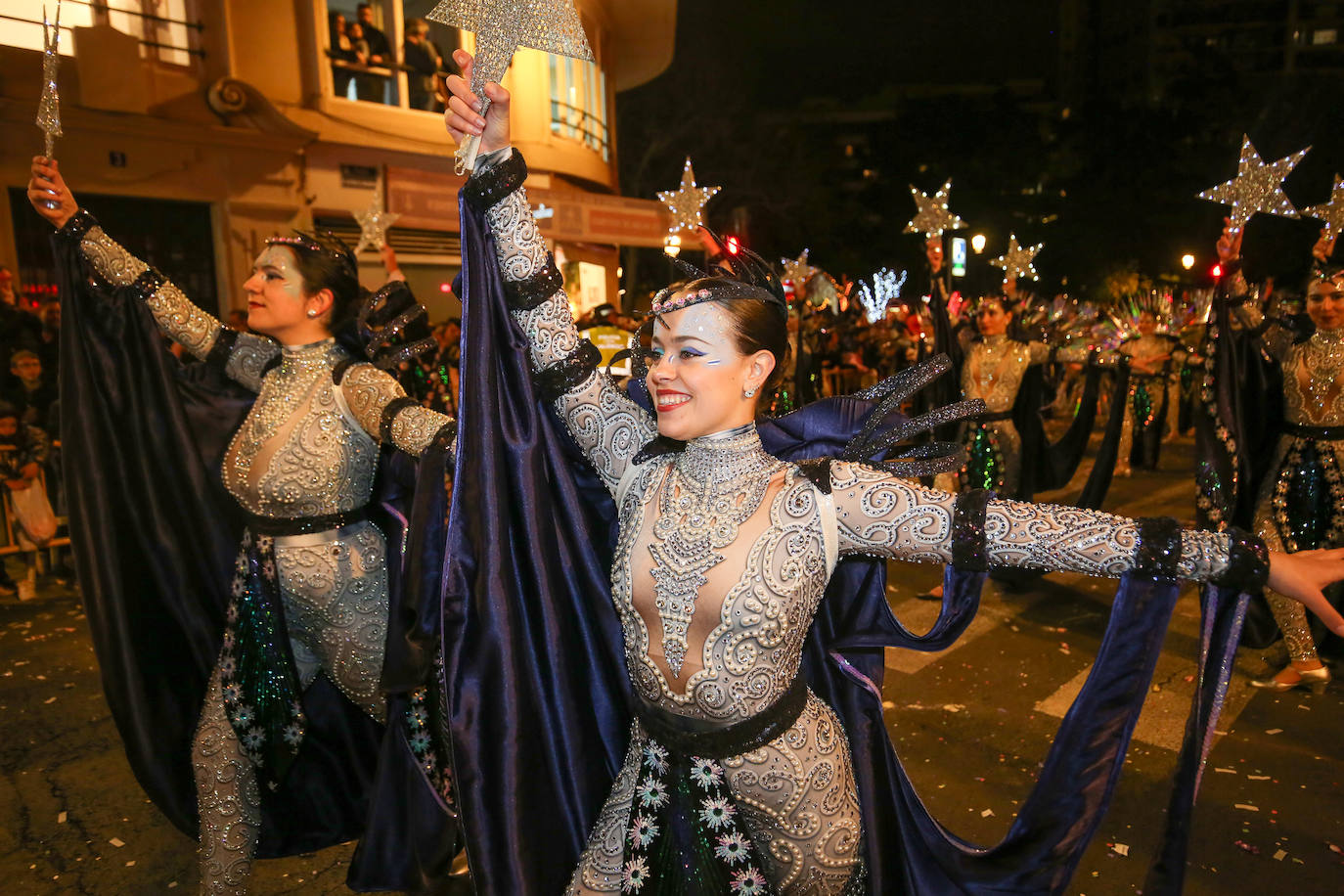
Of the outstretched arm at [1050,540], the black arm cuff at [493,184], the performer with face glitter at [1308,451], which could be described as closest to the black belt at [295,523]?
the black arm cuff at [493,184]

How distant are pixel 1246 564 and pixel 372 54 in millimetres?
14267

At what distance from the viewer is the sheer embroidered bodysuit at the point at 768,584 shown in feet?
5.79

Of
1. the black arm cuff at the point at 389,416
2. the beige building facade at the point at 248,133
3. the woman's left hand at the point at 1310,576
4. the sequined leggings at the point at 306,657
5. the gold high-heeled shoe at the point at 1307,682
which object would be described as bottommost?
the gold high-heeled shoe at the point at 1307,682

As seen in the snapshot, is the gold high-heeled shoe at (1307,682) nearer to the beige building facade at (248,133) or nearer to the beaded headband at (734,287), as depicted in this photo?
the beaded headband at (734,287)

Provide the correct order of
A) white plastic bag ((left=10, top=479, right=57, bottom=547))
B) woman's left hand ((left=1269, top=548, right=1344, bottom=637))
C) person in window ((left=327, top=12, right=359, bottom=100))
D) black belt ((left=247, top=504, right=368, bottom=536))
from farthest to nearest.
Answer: person in window ((left=327, top=12, right=359, bottom=100)), white plastic bag ((left=10, top=479, right=57, bottom=547)), black belt ((left=247, top=504, right=368, bottom=536)), woman's left hand ((left=1269, top=548, right=1344, bottom=637))

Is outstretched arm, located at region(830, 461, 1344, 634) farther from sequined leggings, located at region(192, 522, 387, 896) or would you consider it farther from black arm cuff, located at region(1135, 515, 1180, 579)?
sequined leggings, located at region(192, 522, 387, 896)

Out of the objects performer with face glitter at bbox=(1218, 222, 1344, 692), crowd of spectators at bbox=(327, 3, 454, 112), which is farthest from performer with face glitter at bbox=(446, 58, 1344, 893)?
crowd of spectators at bbox=(327, 3, 454, 112)

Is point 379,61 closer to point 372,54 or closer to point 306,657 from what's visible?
point 372,54

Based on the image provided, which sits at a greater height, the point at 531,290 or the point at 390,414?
the point at 531,290

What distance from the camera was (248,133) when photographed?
1125cm

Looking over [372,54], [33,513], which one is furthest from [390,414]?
[372,54]

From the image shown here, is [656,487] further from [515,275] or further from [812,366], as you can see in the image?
[812,366]

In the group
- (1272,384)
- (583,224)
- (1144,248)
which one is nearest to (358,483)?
(1272,384)

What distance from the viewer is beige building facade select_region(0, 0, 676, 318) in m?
9.81
